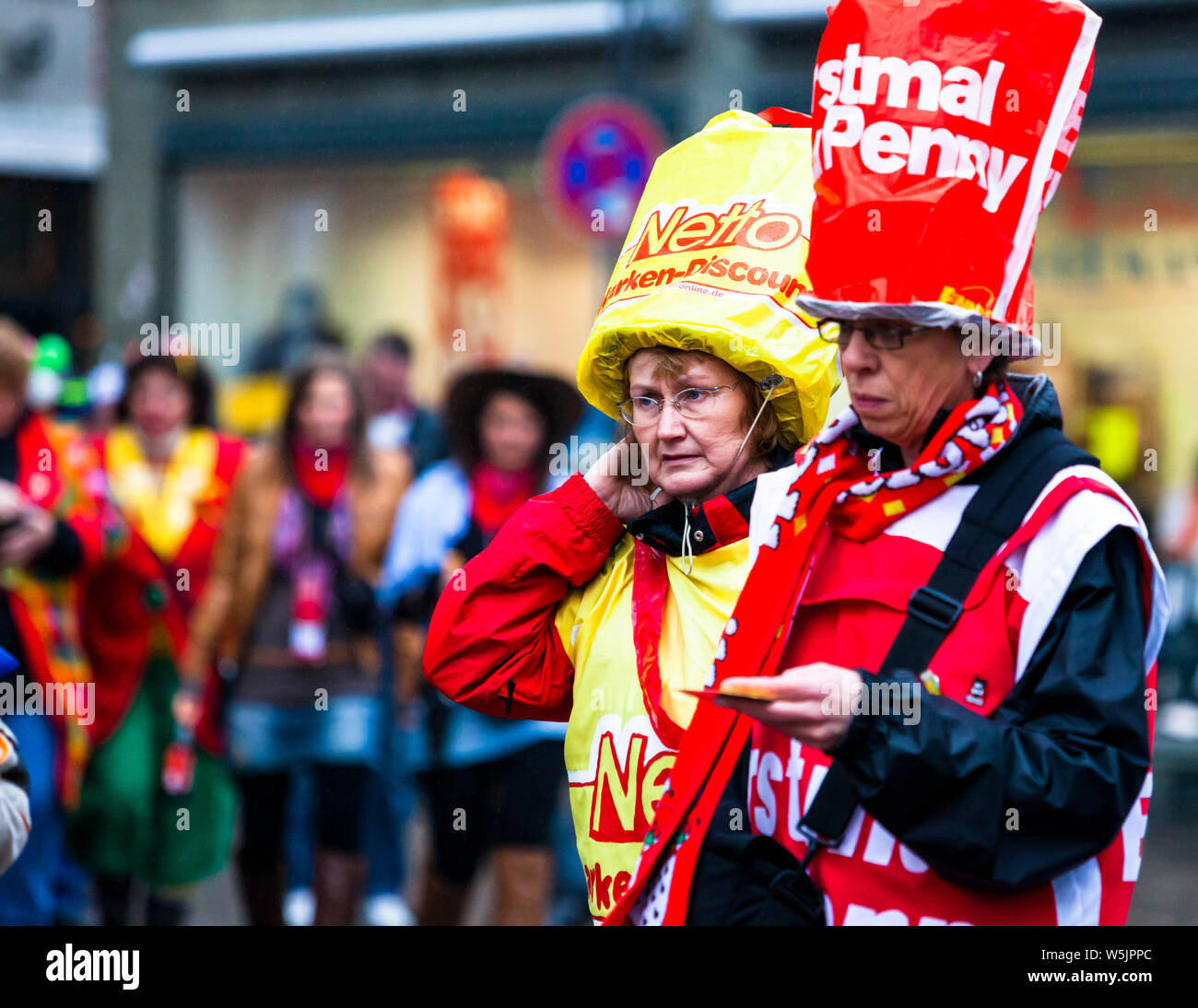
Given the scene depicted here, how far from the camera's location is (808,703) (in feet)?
6.98

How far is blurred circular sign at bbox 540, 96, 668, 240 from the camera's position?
959cm

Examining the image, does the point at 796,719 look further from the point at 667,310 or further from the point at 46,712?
the point at 46,712

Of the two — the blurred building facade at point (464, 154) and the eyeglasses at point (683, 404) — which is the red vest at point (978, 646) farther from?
the blurred building facade at point (464, 154)

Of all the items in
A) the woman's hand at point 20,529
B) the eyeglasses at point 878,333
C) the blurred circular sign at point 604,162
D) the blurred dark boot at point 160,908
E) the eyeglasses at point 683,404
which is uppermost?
the blurred circular sign at point 604,162

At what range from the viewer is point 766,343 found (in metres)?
2.94

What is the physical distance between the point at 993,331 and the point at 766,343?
1.99 ft

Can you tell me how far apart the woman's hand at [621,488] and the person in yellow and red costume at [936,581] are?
0.57 metres

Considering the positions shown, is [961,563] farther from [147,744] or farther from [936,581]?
[147,744]

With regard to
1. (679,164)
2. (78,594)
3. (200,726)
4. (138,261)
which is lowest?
(200,726)

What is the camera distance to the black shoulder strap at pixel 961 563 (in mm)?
2275

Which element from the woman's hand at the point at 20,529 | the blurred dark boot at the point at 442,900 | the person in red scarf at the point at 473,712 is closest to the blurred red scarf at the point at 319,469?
the person in red scarf at the point at 473,712
